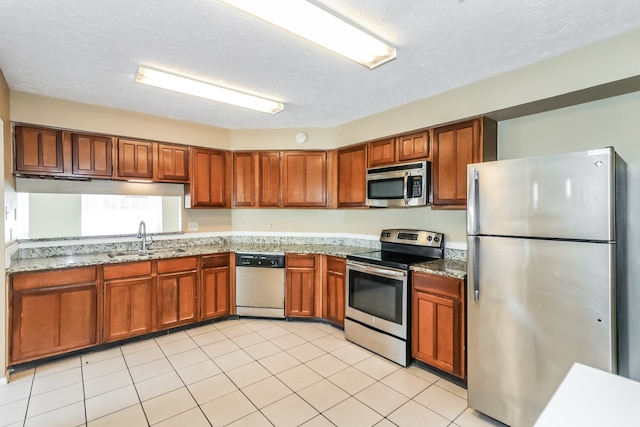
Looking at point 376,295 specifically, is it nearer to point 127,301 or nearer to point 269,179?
point 269,179

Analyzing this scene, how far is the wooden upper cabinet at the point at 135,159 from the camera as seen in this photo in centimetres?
347

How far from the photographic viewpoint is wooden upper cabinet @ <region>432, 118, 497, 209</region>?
107 inches

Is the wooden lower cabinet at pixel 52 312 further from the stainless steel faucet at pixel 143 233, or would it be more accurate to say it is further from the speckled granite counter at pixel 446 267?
the speckled granite counter at pixel 446 267

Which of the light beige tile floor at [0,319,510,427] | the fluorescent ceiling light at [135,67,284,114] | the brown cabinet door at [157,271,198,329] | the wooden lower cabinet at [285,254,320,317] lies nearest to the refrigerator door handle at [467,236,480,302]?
the light beige tile floor at [0,319,510,427]

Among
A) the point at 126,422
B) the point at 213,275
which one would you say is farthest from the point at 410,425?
the point at 213,275

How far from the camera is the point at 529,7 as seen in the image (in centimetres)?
174

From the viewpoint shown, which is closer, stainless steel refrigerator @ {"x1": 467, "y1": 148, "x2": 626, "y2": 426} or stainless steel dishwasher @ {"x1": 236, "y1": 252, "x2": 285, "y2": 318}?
stainless steel refrigerator @ {"x1": 467, "y1": 148, "x2": 626, "y2": 426}

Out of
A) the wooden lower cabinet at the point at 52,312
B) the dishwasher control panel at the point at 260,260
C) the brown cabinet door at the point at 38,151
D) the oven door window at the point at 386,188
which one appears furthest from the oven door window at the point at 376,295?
the brown cabinet door at the point at 38,151

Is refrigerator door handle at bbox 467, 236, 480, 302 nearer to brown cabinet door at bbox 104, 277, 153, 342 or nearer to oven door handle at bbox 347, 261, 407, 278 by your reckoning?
oven door handle at bbox 347, 261, 407, 278

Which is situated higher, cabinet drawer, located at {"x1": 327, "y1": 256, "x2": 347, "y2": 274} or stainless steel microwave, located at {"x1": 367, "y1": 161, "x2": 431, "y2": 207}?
stainless steel microwave, located at {"x1": 367, "y1": 161, "x2": 431, "y2": 207}

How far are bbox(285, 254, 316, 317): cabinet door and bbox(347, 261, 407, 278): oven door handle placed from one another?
2.20ft

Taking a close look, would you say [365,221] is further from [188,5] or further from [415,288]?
[188,5]

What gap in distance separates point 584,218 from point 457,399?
1593 millimetres

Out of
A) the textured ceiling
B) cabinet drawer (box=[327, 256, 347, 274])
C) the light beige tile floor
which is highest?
the textured ceiling
